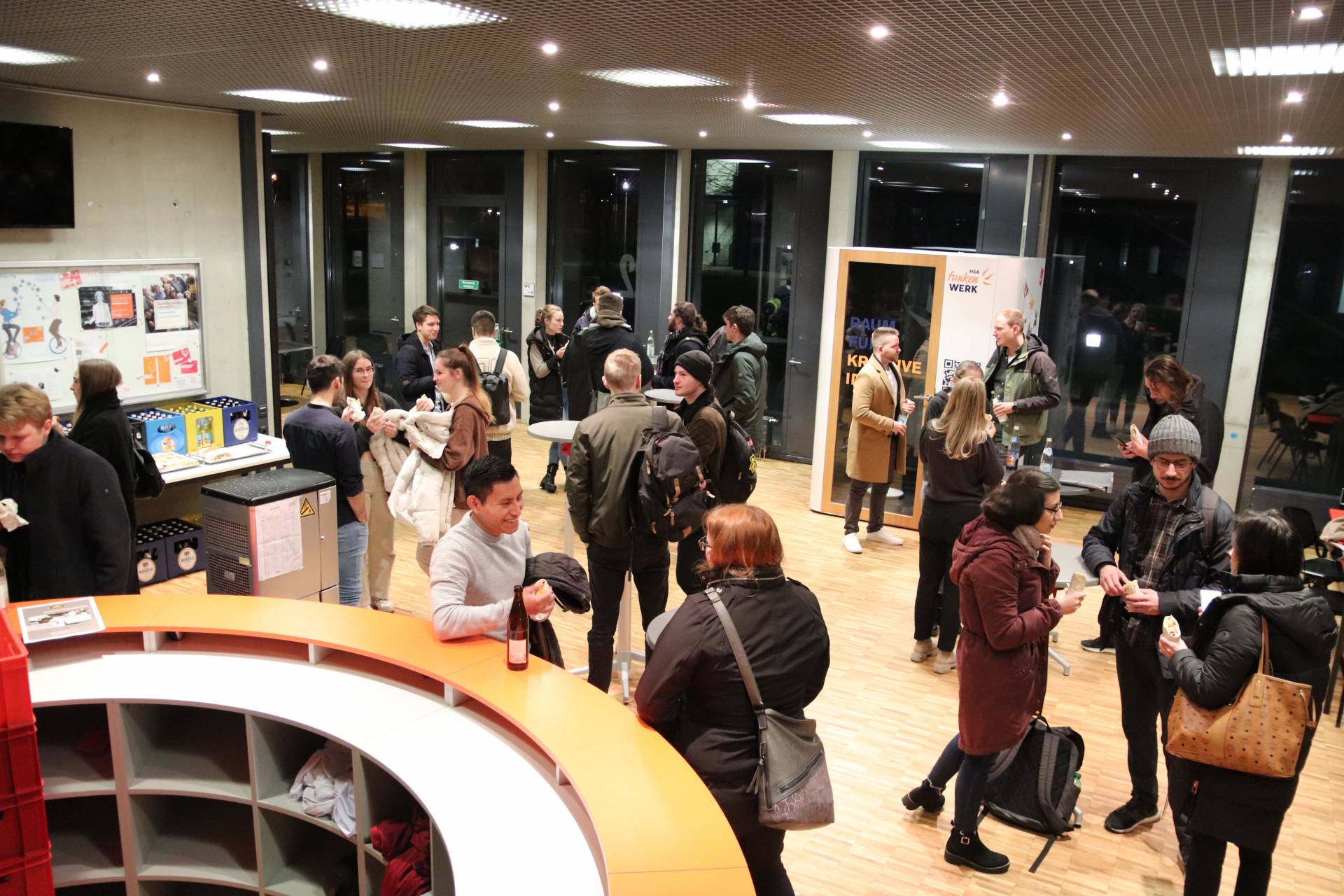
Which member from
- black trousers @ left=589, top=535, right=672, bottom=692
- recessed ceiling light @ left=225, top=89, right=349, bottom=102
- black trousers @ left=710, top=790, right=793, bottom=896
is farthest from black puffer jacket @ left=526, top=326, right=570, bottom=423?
black trousers @ left=710, top=790, right=793, bottom=896

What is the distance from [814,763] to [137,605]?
2.42 meters

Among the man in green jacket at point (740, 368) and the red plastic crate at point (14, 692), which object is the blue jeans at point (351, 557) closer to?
the red plastic crate at point (14, 692)

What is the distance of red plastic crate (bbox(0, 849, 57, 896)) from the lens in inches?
96.9

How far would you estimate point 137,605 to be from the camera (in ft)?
12.0

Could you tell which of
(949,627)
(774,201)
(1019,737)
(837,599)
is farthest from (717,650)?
(774,201)

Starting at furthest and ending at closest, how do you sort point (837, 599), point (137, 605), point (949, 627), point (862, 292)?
1. point (862, 292)
2. point (837, 599)
3. point (949, 627)
4. point (137, 605)

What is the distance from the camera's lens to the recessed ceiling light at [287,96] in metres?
6.53

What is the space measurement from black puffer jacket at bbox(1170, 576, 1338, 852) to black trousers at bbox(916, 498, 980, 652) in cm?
200

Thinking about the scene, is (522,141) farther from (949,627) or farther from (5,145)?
(949,627)

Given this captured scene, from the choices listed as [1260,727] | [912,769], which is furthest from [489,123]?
[1260,727]

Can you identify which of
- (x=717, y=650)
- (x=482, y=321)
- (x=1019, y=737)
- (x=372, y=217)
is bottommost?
(x=1019, y=737)

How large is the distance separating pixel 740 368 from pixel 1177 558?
14.5ft

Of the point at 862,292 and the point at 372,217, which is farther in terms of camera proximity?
the point at 372,217

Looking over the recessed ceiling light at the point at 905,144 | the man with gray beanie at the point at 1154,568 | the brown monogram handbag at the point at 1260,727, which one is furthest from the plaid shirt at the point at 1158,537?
the recessed ceiling light at the point at 905,144
